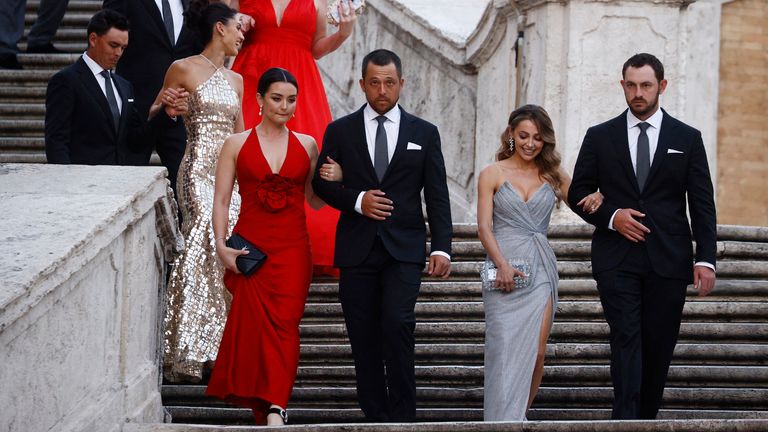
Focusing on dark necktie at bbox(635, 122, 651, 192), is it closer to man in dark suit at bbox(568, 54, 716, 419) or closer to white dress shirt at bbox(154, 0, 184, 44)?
man in dark suit at bbox(568, 54, 716, 419)

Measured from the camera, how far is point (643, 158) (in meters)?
7.75

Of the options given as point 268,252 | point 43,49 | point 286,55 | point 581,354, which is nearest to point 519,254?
point 581,354

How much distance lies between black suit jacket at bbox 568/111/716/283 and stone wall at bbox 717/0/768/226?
8.30 m

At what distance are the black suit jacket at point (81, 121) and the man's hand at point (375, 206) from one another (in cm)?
216

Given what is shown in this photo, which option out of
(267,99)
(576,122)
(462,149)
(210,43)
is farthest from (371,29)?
(267,99)

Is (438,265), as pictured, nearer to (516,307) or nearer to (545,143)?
(516,307)

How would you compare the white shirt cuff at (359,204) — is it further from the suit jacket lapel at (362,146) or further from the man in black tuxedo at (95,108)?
the man in black tuxedo at (95,108)

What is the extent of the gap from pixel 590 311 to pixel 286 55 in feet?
9.07

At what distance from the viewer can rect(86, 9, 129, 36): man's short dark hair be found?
30.6ft

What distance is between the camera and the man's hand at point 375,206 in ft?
25.0

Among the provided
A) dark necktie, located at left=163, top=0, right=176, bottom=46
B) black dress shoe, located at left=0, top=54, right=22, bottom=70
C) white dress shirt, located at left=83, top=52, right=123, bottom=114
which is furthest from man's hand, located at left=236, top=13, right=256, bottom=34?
black dress shoe, located at left=0, top=54, right=22, bottom=70

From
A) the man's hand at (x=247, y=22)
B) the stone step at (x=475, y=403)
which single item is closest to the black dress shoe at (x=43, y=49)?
the man's hand at (x=247, y=22)

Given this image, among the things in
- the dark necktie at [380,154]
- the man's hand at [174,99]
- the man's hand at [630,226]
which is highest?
the man's hand at [174,99]

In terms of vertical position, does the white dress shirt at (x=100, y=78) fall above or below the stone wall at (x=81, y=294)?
above
